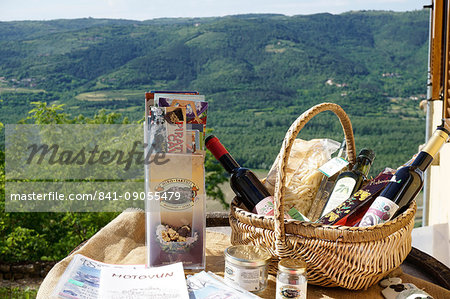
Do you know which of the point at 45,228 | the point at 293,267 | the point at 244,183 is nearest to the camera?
the point at 293,267

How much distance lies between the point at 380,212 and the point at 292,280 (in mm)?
231

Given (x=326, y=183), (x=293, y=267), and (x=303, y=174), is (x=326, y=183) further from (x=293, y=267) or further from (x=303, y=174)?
(x=293, y=267)

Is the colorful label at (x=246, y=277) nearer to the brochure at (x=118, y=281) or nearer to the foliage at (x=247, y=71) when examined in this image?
the brochure at (x=118, y=281)

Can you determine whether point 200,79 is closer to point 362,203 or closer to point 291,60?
point 291,60

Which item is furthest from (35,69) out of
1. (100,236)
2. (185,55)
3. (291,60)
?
(100,236)

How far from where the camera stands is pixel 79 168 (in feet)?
12.6

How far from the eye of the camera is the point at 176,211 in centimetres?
95

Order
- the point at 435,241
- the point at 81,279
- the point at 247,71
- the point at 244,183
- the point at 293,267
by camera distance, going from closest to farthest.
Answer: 1. the point at 293,267
2. the point at 81,279
3. the point at 244,183
4. the point at 435,241
5. the point at 247,71

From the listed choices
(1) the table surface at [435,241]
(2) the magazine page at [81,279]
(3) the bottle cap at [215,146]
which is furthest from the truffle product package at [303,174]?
(1) the table surface at [435,241]

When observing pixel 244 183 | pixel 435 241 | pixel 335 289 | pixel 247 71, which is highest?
pixel 247 71

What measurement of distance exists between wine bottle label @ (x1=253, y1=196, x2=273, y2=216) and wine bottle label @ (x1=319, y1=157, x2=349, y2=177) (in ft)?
0.51

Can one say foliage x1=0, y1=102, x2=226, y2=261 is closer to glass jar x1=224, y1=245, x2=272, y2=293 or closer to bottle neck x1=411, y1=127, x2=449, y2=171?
glass jar x1=224, y1=245, x2=272, y2=293

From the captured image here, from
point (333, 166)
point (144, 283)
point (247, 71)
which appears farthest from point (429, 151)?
point (247, 71)

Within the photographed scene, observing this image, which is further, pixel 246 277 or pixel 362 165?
pixel 362 165
